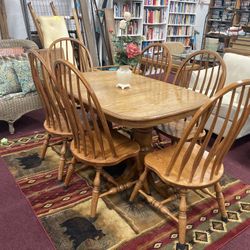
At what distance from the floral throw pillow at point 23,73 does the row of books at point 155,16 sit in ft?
10.4

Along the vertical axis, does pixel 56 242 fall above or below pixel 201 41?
below

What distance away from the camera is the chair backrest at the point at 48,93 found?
5.76ft

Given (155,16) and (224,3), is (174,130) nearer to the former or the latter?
(155,16)

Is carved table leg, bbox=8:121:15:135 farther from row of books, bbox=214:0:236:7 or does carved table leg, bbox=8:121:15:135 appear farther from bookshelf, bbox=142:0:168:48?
row of books, bbox=214:0:236:7

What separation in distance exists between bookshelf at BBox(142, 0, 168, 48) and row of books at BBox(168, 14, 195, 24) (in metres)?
0.26

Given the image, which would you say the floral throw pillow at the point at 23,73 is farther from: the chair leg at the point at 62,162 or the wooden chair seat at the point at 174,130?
the wooden chair seat at the point at 174,130

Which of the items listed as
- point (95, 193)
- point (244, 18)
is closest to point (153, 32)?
point (244, 18)

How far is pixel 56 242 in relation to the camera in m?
1.60

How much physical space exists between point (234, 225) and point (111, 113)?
44.9 inches

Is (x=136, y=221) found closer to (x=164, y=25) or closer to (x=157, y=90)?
(x=157, y=90)

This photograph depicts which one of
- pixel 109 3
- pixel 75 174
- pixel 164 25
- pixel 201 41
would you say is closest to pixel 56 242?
pixel 75 174

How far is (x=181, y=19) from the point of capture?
19.7 feet

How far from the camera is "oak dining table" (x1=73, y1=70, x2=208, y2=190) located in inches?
60.5

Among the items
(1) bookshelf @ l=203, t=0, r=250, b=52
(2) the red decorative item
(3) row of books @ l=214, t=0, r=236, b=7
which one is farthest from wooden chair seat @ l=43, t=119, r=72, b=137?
(3) row of books @ l=214, t=0, r=236, b=7
